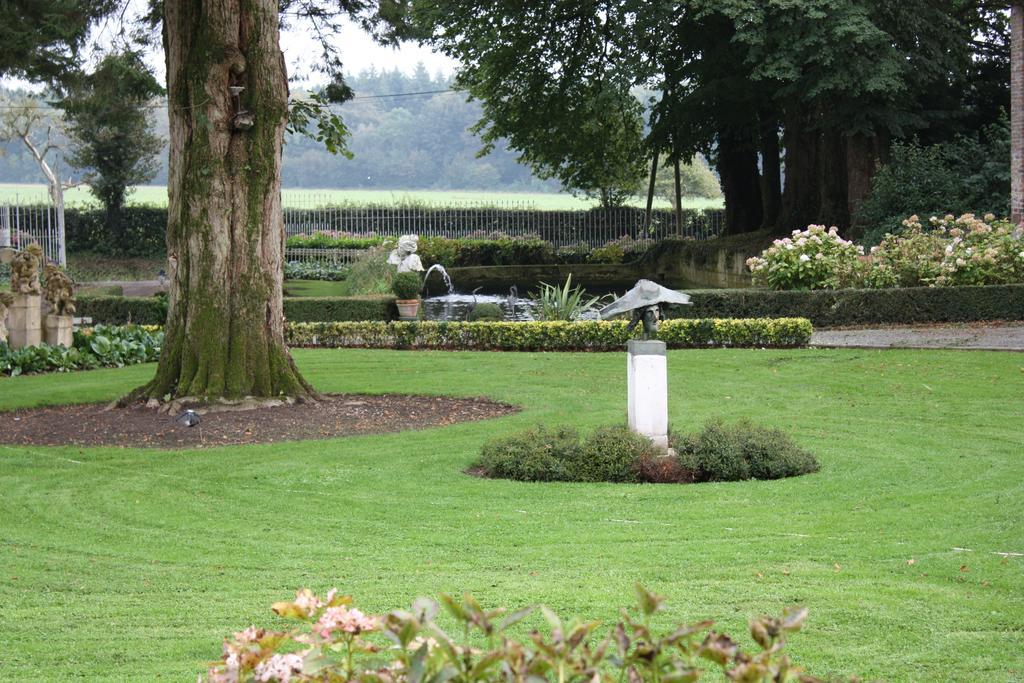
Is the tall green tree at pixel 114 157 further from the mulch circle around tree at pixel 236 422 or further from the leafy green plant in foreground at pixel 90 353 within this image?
the mulch circle around tree at pixel 236 422

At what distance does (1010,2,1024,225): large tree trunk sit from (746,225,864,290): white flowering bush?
3.71 metres

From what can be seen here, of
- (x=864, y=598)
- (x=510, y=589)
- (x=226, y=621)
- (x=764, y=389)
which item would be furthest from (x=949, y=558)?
(x=764, y=389)

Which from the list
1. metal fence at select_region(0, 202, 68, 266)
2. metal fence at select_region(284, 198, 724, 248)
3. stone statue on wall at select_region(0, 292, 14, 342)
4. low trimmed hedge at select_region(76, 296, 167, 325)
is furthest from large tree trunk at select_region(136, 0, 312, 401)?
metal fence at select_region(284, 198, 724, 248)

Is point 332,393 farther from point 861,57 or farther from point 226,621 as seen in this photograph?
point 861,57

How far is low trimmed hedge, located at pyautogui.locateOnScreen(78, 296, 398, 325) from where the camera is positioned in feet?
64.8

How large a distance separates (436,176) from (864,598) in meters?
82.0

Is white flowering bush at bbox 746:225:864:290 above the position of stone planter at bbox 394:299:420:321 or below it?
above

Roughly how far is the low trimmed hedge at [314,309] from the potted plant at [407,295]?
0.18m

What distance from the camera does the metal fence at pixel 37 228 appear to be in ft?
104

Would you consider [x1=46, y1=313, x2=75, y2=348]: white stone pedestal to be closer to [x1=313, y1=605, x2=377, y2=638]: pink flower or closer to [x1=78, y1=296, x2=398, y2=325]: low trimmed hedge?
[x1=78, y1=296, x2=398, y2=325]: low trimmed hedge

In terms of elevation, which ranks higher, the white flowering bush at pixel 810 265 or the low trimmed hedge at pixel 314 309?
the white flowering bush at pixel 810 265

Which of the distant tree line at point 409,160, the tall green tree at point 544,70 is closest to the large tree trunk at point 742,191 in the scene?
the tall green tree at point 544,70

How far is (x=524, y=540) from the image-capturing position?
6.41 metres

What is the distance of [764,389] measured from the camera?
12.6m
